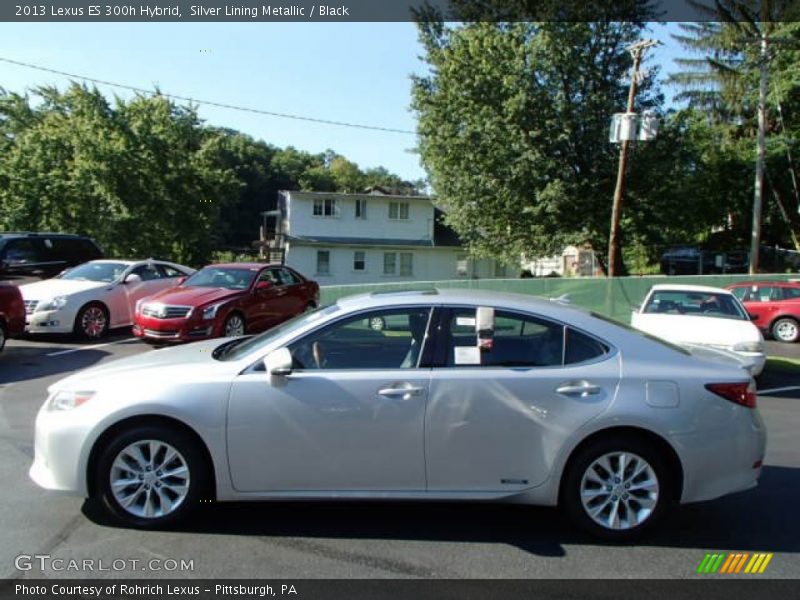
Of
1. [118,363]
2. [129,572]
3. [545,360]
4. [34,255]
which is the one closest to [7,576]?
[129,572]

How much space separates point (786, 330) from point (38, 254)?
1879 centimetres

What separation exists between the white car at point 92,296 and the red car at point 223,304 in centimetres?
153

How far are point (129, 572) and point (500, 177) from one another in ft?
85.4

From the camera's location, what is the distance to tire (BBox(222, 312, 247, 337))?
11.6 m

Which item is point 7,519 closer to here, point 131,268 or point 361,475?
point 361,475

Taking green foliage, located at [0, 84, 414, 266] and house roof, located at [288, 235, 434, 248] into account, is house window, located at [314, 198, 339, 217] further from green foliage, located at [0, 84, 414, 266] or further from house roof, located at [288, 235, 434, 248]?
green foliage, located at [0, 84, 414, 266]

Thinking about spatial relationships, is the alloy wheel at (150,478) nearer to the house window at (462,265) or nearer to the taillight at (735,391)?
the taillight at (735,391)

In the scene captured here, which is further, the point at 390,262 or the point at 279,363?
the point at 390,262

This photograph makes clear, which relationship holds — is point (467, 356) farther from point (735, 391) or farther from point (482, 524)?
point (735, 391)

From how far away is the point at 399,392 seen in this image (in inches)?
162

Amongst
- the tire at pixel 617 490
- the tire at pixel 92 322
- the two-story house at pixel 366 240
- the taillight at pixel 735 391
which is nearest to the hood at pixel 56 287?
the tire at pixel 92 322

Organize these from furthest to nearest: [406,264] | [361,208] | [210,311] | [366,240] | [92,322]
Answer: [406,264]
[361,208]
[366,240]
[92,322]
[210,311]

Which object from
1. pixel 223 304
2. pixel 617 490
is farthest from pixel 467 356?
pixel 223 304

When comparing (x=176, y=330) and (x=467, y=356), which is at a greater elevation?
(x=467, y=356)
